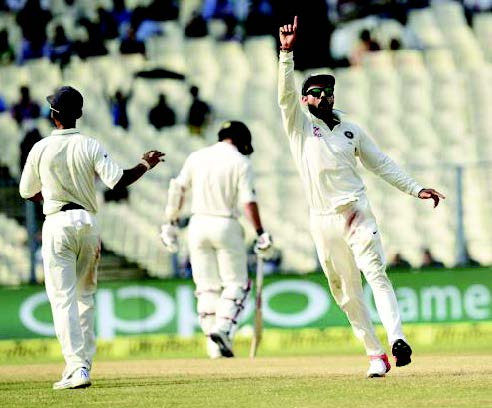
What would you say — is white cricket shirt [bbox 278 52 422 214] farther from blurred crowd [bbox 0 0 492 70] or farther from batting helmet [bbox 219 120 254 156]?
blurred crowd [bbox 0 0 492 70]

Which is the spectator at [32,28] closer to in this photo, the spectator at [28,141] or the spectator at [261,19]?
the spectator at [28,141]

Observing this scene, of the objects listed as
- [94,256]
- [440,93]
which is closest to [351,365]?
[94,256]

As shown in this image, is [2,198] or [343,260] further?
[2,198]

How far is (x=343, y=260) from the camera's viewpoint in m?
10.9

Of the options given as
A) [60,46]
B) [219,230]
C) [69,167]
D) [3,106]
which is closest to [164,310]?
[219,230]

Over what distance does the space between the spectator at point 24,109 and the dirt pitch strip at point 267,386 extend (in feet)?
32.9

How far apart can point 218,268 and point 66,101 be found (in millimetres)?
4931

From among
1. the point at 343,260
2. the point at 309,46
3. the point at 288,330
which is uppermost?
the point at 309,46

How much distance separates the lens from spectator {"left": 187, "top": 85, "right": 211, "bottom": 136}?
23.2m

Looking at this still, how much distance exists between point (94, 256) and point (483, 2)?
15.4 meters

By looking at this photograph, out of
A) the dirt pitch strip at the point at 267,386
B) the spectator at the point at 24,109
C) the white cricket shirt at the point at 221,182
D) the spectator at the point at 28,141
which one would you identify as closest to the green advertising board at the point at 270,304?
the white cricket shirt at the point at 221,182

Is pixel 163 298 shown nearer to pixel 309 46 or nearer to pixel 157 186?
pixel 157 186

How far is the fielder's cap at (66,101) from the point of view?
1060 cm

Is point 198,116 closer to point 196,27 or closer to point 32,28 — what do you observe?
point 196,27
